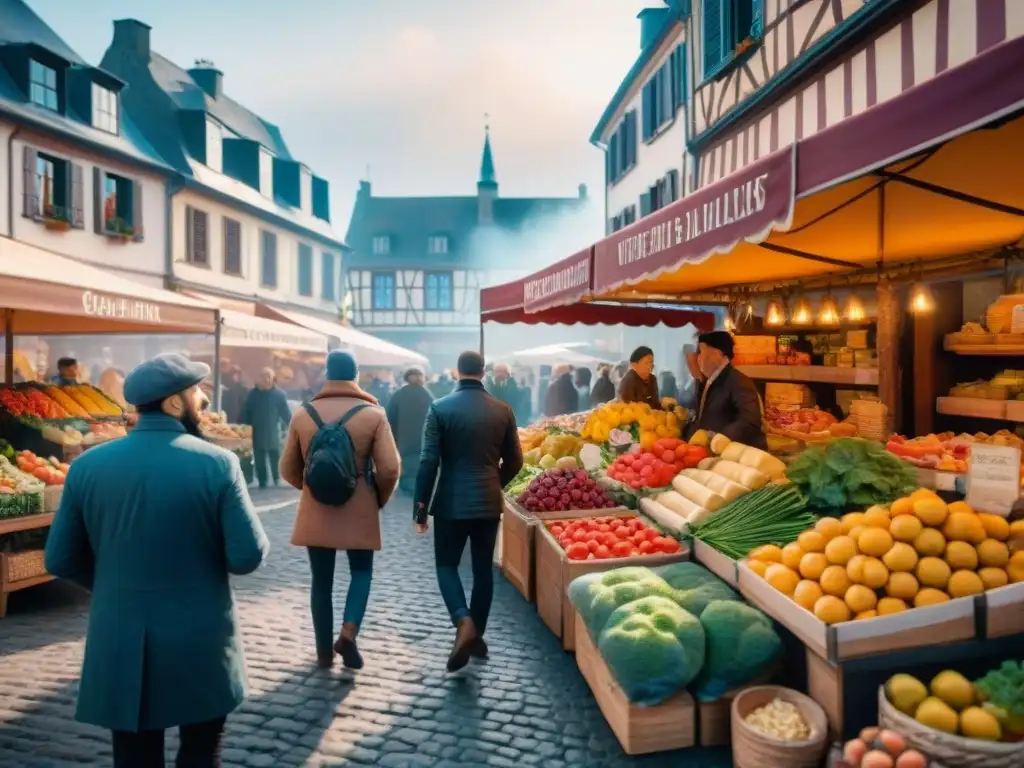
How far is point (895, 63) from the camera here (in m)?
8.04

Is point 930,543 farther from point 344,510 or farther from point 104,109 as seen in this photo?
point 104,109

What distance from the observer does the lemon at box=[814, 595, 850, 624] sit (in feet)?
11.0

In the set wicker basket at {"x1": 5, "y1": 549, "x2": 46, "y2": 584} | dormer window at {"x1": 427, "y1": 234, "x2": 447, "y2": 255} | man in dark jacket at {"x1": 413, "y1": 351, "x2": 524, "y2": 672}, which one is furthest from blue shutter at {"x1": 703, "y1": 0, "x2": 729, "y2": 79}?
dormer window at {"x1": 427, "y1": 234, "x2": 447, "y2": 255}

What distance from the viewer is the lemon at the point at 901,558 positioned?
344cm

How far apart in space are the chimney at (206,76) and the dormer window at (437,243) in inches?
747

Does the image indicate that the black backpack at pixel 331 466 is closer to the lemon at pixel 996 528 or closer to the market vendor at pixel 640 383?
the lemon at pixel 996 528

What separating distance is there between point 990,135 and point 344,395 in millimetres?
3731

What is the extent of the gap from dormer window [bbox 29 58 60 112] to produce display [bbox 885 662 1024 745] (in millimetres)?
19138

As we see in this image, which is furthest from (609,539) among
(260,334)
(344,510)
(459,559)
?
(260,334)

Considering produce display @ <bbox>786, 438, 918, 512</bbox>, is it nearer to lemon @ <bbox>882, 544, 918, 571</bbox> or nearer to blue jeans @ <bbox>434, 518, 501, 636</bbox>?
lemon @ <bbox>882, 544, 918, 571</bbox>

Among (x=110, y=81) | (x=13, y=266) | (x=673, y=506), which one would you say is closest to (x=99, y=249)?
(x=110, y=81)

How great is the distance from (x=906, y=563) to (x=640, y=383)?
577 centimetres

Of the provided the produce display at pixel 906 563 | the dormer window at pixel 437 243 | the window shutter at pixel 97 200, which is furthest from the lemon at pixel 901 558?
the dormer window at pixel 437 243

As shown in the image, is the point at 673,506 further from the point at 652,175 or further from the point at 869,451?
the point at 652,175
